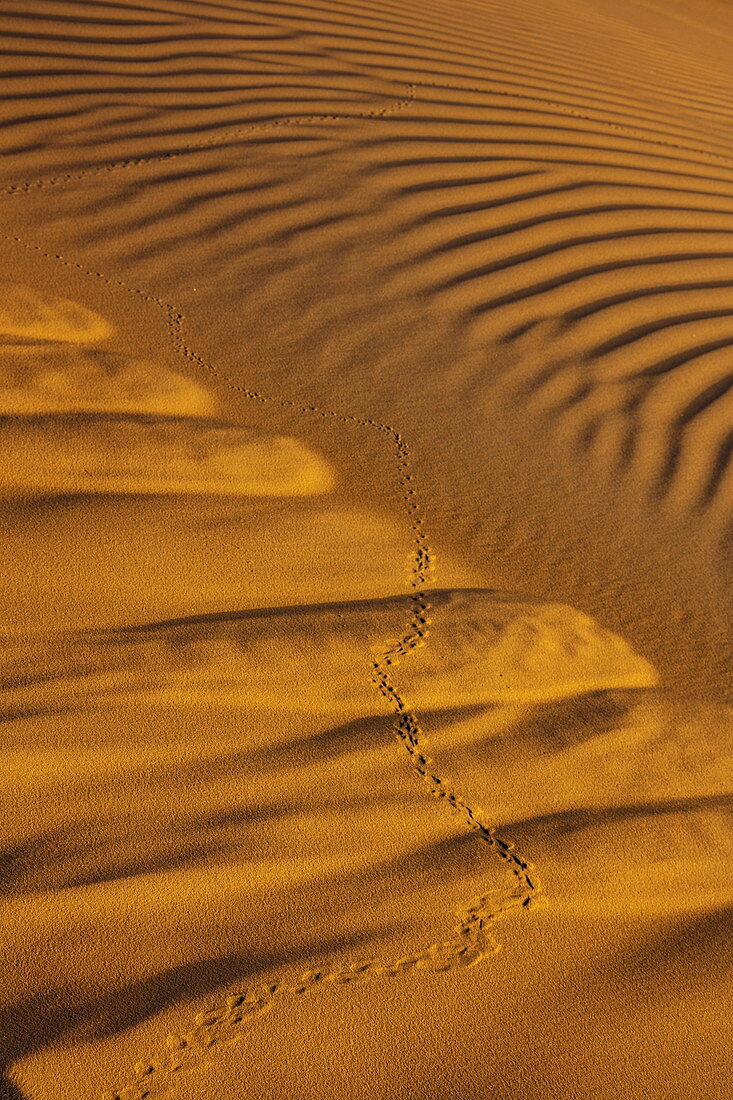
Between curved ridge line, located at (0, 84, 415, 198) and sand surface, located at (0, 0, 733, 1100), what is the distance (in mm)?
17

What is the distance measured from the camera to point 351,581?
237cm

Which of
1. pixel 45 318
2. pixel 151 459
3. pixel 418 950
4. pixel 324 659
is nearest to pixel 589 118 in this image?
pixel 45 318

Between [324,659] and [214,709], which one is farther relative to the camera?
[324,659]

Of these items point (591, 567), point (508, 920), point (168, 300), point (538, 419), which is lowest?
point (508, 920)

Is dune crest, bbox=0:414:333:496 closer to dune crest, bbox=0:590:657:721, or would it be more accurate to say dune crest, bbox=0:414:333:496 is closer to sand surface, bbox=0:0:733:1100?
sand surface, bbox=0:0:733:1100

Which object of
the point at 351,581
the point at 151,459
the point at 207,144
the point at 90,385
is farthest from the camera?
the point at 207,144

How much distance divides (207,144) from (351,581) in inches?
97.3

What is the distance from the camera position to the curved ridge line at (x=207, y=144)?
3.70 metres

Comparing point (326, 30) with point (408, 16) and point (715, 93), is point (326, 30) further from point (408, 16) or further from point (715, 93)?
point (715, 93)

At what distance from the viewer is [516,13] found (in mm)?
6074

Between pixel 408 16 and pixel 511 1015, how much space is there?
523 centimetres

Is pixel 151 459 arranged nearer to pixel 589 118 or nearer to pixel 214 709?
pixel 214 709

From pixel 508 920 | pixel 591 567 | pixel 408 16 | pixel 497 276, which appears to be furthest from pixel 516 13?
pixel 508 920

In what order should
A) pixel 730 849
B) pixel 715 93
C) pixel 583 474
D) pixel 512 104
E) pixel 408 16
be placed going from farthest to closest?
1. pixel 715 93
2. pixel 408 16
3. pixel 512 104
4. pixel 583 474
5. pixel 730 849
